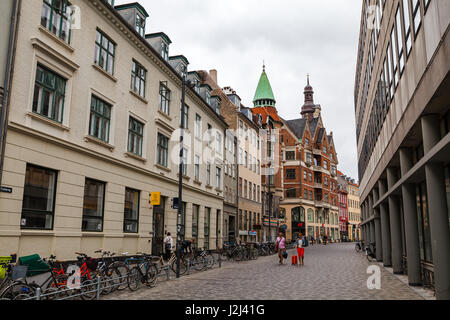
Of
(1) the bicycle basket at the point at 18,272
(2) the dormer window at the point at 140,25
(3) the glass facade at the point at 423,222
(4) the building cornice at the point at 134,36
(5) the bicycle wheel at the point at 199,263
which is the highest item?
(2) the dormer window at the point at 140,25

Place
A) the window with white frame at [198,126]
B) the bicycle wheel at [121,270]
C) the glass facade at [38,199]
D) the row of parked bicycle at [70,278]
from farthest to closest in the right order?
the window with white frame at [198,126] < the glass facade at [38,199] < the bicycle wheel at [121,270] < the row of parked bicycle at [70,278]

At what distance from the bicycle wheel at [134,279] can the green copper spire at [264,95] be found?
5938 cm

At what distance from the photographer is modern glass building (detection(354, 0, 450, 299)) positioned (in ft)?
30.4

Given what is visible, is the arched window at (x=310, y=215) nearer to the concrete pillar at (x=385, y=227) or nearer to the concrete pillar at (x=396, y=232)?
the concrete pillar at (x=385, y=227)

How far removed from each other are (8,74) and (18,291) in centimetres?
714

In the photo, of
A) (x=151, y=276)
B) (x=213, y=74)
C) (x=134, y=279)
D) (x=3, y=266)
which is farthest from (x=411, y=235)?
(x=213, y=74)

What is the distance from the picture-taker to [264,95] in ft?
230

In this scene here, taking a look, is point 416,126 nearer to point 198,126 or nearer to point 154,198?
point 154,198

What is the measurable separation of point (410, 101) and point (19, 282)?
11470 millimetres

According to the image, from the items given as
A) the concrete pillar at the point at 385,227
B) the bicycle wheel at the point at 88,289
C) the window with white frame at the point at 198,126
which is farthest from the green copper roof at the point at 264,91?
the bicycle wheel at the point at 88,289

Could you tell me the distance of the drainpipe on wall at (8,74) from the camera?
11852 mm

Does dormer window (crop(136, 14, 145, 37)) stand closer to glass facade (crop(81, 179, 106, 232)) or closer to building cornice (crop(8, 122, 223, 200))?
building cornice (crop(8, 122, 223, 200))

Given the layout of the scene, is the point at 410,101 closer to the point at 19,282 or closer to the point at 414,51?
the point at 414,51

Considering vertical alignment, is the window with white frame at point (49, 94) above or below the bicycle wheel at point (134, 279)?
above
